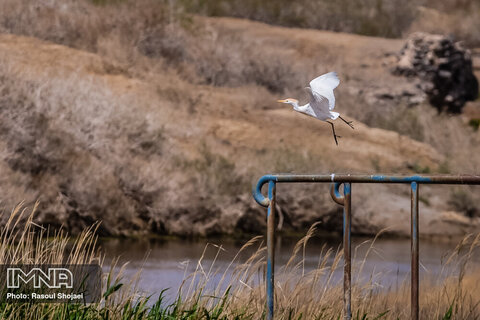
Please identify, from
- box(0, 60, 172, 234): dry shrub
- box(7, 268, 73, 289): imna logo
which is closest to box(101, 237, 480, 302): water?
box(0, 60, 172, 234): dry shrub

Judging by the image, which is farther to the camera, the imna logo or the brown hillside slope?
the brown hillside slope

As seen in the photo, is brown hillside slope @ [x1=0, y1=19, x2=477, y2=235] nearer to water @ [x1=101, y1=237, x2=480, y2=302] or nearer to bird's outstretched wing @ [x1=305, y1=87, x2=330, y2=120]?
water @ [x1=101, y1=237, x2=480, y2=302]

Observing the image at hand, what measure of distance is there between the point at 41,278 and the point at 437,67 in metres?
24.2

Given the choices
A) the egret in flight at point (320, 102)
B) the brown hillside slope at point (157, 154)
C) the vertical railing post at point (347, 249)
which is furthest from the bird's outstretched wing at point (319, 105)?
the brown hillside slope at point (157, 154)

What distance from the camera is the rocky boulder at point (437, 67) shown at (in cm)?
2917

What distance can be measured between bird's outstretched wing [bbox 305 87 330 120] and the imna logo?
255cm

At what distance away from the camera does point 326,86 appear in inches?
216

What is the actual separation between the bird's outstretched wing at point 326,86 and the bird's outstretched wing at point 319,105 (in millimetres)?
20

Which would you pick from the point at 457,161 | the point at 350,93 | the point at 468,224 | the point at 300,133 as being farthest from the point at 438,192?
the point at 350,93

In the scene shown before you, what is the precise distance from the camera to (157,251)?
13914mm

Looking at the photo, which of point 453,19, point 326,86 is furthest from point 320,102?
point 453,19

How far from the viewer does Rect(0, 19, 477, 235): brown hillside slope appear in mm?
15547

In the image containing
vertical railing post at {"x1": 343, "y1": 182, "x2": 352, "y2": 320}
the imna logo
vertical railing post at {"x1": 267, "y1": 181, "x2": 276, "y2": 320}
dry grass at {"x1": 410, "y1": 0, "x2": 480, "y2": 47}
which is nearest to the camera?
vertical railing post at {"x1": 343, "y1": 182, "x2": 352, "y2": 320}

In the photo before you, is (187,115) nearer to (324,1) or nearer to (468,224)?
(468,224)
